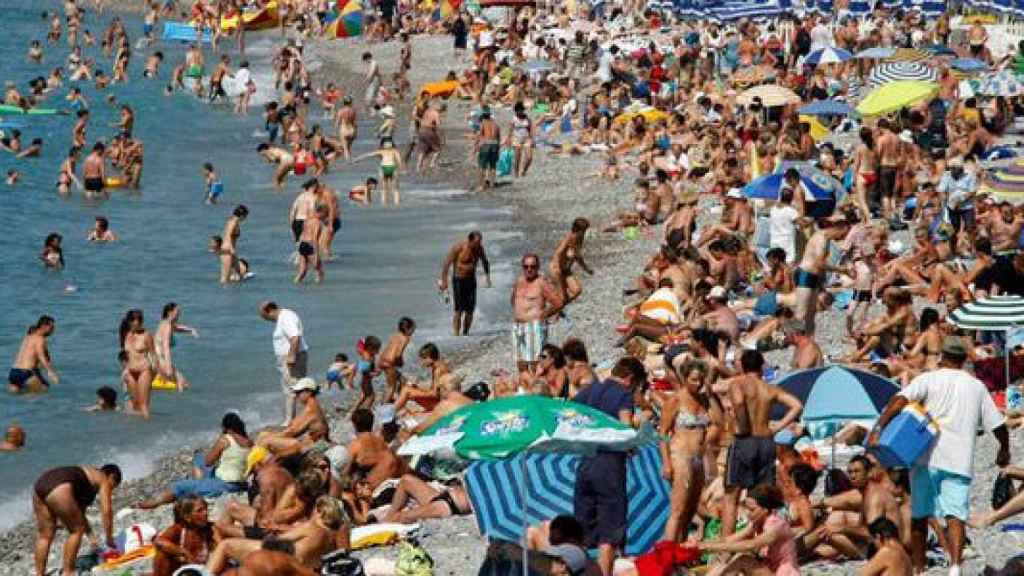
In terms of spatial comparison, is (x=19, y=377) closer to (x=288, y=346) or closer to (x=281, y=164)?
(x=288, y=346)

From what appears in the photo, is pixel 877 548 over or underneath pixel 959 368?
underneath

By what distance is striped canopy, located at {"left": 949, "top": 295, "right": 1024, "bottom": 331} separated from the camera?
1387 cm

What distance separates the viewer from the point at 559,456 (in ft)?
36.4

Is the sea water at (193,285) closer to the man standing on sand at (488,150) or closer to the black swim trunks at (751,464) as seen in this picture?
the man standing on sand at (488,150)

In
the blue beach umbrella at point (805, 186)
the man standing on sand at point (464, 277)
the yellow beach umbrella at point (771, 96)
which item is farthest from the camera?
the yellow beach umbrella at point (771, 96)

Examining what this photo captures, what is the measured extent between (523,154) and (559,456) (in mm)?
20085

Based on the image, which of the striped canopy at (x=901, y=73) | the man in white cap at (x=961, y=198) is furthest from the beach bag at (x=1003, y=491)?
the striped canopy at (x=901, y=73)

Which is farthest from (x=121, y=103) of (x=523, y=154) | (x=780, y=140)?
(x=780, y=140)

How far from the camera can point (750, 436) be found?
1113cm

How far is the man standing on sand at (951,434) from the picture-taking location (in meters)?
9.92

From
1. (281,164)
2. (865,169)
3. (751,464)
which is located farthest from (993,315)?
(281,164)

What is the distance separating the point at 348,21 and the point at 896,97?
29.8 metres

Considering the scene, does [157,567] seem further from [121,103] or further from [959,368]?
[121,103]

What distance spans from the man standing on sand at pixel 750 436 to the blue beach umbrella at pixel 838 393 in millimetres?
287
